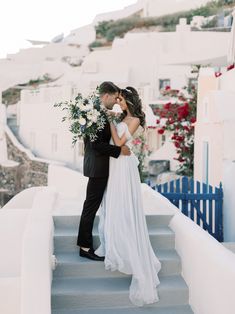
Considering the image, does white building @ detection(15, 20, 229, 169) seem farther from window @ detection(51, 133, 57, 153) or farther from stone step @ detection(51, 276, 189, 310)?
stone step @ detection(51, 276, 189, 310)

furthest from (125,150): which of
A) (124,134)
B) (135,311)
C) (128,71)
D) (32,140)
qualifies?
(128,71)

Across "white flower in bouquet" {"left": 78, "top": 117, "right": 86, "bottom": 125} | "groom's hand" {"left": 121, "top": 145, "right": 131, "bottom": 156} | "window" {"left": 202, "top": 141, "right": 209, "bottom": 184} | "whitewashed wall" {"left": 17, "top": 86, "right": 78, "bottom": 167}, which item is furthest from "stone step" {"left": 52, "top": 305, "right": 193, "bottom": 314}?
"whitewashed wall" {"left": 17, "top": 86, "right": 78, "bottom": 167}

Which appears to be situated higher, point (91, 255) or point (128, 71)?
point (128, 71)

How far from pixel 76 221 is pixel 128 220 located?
1.03m

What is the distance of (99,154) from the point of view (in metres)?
4.73

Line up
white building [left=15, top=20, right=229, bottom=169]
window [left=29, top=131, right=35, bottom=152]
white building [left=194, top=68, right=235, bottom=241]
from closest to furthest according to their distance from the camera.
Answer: white building [left=194, top=68, right=235, bottom=241]
white building [left=15, top=20, right=229, bottom=169]
window [left=29, top=131, right=35, bottom=152]

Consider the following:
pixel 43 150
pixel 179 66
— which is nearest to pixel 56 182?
pixel 43 150

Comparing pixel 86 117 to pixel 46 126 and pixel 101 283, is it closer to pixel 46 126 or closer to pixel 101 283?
pixel 101 283

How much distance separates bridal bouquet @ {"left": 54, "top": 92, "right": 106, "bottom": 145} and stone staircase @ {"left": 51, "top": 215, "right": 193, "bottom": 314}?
128cm

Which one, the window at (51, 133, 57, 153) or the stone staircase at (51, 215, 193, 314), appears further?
the window at (51, 133, 57, 153)


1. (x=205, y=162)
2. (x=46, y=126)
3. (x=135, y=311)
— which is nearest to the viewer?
(x=135, y=311)

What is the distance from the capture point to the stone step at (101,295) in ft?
15.0

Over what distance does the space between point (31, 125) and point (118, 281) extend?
62.3 ft

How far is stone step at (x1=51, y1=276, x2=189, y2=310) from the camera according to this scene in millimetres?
4578
